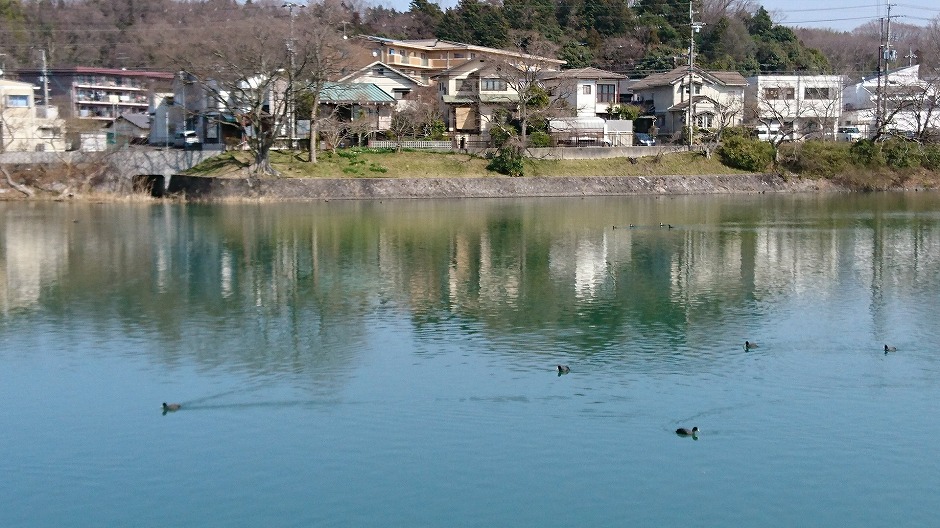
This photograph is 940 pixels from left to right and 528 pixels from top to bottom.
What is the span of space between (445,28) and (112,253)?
38.2 metres

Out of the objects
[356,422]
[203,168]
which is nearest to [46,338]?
[356,422]

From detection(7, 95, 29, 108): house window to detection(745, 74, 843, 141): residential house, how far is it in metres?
29.0

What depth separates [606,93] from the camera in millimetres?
42094

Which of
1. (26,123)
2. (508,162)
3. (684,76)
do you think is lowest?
Answer: (508,162)

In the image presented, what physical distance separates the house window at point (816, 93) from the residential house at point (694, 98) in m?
2.92

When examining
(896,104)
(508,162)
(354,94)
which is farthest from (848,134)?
(354,94)

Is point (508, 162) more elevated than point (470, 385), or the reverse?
point (508, 162)

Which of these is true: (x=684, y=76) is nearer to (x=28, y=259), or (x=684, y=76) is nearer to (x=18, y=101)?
(x=18, y=101)

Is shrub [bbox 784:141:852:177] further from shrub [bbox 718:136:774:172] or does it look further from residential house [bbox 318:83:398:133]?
residential house [bbox 318:83:398:133]

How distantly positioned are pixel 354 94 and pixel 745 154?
1491cm

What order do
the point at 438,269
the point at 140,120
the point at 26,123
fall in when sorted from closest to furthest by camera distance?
the point at 438,269, the point at 26,123, the point at 140,120

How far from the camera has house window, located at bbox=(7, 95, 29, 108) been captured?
121 feet

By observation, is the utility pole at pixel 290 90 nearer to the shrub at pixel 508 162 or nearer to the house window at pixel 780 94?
the shrub at pixel 508 162

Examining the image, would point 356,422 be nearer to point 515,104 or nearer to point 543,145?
point 543,145
